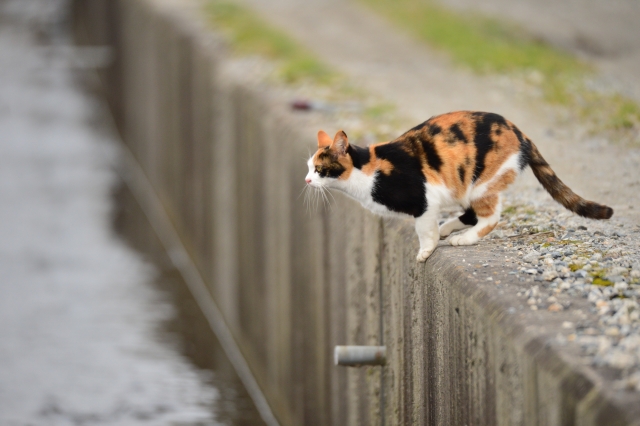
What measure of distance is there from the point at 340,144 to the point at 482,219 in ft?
3.49

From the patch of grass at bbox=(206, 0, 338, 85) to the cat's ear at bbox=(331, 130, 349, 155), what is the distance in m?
6.95

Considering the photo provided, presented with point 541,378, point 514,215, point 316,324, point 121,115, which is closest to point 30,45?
point 121,115

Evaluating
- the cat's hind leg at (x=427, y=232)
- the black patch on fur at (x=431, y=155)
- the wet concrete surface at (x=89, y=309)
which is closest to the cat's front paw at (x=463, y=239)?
the cat's hind leg at (x=427, y=232)

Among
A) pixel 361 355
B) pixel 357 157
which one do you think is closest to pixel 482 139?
pixel 357 157

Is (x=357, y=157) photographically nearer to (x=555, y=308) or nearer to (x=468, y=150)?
(x=468, y=150)

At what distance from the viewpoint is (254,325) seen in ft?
40.2

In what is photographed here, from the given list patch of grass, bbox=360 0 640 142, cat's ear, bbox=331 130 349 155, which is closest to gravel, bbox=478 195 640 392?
cat's ear, bbox=331 130 349 155

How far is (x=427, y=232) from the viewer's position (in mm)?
5508

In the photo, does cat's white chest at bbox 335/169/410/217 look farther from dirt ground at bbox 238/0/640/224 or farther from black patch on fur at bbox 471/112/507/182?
dirt ground at bbox 238/0/640/224

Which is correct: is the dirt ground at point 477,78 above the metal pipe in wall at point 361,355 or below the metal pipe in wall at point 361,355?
above

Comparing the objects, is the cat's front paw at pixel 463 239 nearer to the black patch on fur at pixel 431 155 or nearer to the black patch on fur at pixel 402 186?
the black patch on fur at pixel 402 186

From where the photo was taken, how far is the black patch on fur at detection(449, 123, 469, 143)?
5402mm

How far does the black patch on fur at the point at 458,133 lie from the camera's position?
5.40 meters

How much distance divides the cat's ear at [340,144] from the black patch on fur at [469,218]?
0.98 meters
